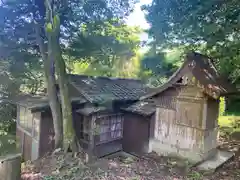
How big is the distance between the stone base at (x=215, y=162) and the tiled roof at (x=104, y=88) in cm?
484

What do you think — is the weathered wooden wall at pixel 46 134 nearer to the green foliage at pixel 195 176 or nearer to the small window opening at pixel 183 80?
the small window opening at pixel 183 80

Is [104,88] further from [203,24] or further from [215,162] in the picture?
[215,162]

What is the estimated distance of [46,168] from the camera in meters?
7.29

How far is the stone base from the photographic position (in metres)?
8.27

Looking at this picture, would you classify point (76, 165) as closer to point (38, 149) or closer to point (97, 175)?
point (97, 175)

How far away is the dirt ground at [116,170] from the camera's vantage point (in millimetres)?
6543

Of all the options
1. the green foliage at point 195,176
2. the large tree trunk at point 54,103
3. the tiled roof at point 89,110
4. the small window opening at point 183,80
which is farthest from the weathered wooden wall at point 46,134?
the green foliage at point 195,176

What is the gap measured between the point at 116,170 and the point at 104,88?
602 centimetres

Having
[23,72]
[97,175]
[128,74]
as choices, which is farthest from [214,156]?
[128,74]

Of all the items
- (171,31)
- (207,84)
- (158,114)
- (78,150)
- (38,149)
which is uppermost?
(171,31)

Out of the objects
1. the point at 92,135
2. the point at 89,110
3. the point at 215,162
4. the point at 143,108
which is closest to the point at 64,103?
the point at 89,110

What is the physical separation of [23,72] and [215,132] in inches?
420

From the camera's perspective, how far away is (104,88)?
1245 cm

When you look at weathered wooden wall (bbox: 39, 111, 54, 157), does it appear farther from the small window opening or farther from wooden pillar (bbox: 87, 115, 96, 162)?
the small window opening
